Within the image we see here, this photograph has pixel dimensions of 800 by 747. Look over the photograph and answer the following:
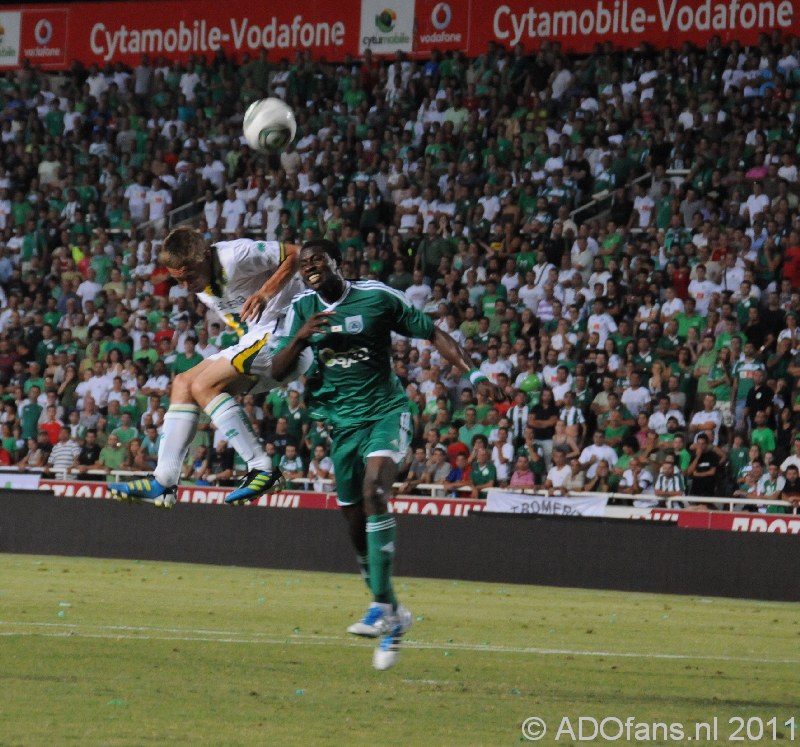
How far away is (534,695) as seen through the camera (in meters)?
10.2

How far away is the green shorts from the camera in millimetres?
10281

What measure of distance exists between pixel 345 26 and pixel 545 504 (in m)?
13.5

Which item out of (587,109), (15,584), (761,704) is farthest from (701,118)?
(761,704)

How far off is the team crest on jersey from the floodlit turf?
7.51 feet

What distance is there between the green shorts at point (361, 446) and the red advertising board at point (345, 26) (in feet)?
57.2

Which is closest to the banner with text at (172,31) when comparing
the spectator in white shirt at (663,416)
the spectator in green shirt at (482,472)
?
the spectator in green shirt at (482,472)

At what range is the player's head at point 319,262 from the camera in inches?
397

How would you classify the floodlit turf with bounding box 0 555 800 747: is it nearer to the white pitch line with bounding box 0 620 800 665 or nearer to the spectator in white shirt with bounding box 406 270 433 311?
the white pitch line with bounding box 0 620 800 665

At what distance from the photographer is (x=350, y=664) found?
38.1 ft

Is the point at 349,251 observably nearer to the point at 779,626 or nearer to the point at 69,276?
the point at 69,276

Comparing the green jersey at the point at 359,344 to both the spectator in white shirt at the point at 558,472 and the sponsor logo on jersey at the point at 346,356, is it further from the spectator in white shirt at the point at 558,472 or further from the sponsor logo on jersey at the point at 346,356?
the spectator in white shirt at the point at 558,472

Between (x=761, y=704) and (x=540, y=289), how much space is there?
13.5m

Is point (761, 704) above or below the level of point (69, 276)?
below

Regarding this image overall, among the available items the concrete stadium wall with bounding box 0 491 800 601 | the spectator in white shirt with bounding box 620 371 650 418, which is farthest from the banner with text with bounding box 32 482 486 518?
the spectator in white shirt with bounding box 620 371 650 418
